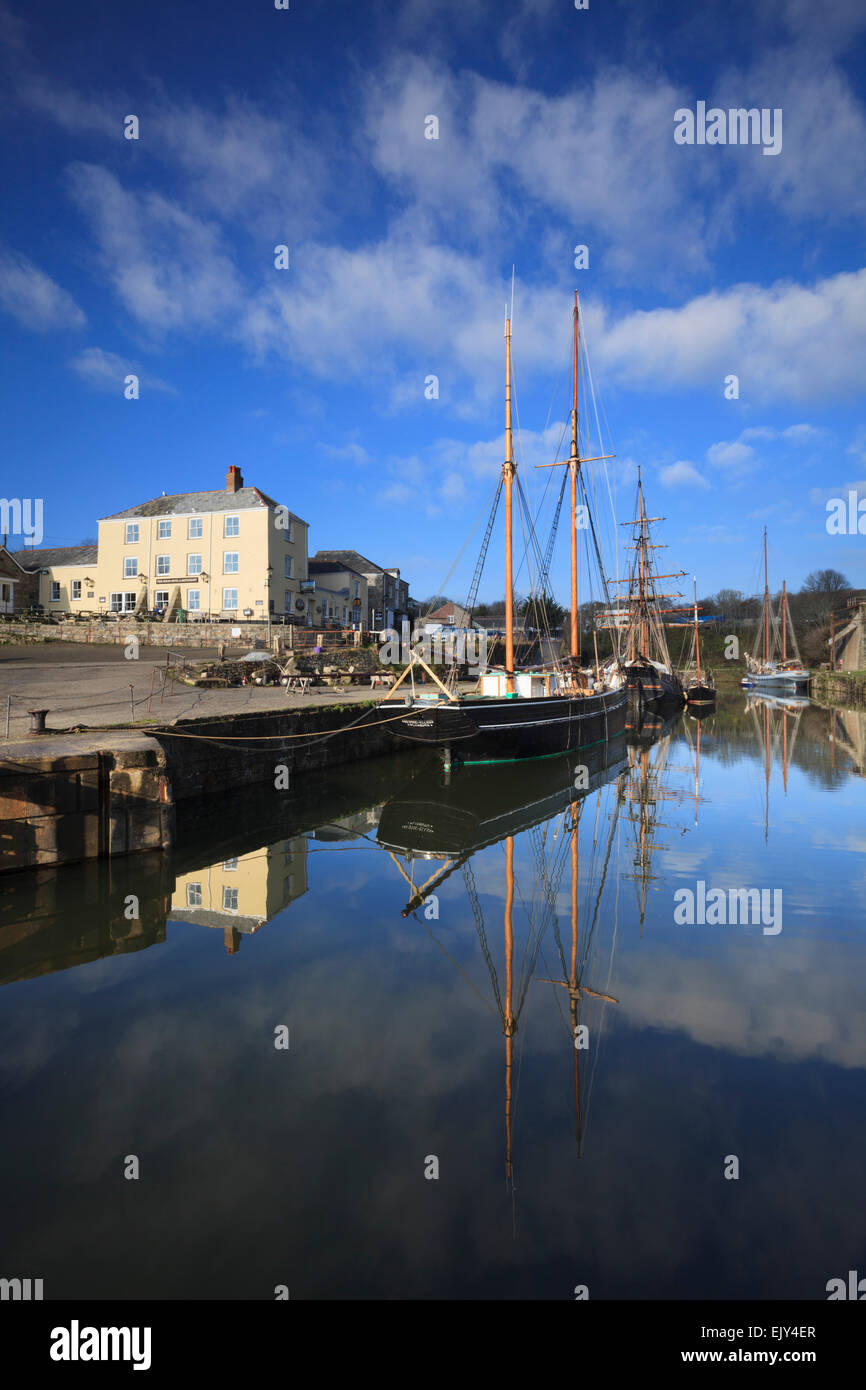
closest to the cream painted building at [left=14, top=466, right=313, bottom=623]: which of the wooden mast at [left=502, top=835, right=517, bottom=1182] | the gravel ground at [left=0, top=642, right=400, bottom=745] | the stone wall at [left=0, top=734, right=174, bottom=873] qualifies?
the gravel ground at [left=0, top=642, right=400, bottom=745]

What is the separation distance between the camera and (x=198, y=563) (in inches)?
1672

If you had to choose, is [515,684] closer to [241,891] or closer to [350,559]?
[241,891]

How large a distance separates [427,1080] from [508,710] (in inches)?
574

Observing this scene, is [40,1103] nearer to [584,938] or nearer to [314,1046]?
[314,1046]

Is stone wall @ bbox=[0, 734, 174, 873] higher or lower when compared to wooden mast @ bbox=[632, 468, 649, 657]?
lower

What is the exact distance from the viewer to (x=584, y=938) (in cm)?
841

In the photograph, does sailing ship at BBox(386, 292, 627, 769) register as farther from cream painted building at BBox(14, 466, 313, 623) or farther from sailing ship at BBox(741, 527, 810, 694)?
sailing ship at BBox(741, 527, 810, 694)

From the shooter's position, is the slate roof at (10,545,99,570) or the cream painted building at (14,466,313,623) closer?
the cream painted building at (14,466,313,623)

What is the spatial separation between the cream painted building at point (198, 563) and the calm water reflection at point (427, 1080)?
106 feet

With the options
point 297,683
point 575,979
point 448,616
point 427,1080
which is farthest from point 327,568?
point 427,1080

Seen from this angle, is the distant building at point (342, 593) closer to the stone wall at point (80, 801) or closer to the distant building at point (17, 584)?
the distant building at point (17, 584)

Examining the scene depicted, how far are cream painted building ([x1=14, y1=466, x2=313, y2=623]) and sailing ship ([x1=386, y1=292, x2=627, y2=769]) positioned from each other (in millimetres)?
21494

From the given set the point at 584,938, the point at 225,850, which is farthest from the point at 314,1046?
the point at 225,850

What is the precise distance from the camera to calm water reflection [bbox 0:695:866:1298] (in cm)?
373
